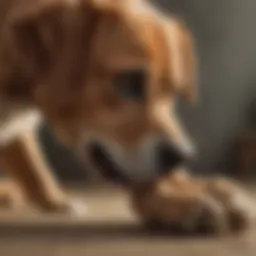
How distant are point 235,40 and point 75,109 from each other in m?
1.14

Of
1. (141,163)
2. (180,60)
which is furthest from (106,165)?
(180,60)

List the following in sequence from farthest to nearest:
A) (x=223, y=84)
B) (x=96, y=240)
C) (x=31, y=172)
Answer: (x=223, y=84) → (x=31, y=172) → (x=96, y=240)

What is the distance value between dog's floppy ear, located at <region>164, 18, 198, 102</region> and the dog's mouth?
157 millimetres

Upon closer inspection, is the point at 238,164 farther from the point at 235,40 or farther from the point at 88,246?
the point at 88,246

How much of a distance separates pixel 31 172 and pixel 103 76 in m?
0.34

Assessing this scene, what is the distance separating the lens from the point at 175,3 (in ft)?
7.07

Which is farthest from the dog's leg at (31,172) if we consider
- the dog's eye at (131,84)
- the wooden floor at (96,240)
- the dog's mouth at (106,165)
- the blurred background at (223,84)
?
the blurred background at (223,84)

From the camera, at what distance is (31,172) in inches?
55.4

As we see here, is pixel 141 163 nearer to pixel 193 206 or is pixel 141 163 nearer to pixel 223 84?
pixel 193 206

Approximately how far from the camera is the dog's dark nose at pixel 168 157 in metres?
1.15

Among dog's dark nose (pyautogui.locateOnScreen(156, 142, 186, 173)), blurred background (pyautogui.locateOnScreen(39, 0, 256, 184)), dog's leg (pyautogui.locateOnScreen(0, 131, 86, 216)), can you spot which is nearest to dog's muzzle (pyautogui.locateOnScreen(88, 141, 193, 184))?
dog's dark nose (pyautogui.locateOnScreen(156, 142, 186, 173))

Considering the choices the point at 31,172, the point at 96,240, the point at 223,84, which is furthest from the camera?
the point at 223,84

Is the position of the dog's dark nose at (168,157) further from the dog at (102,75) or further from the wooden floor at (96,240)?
the wooden floor at (96,240)

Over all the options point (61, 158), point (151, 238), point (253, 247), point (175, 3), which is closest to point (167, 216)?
point (151, 238)
